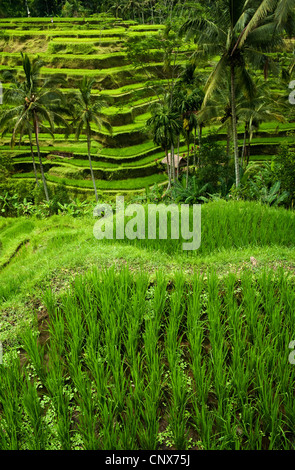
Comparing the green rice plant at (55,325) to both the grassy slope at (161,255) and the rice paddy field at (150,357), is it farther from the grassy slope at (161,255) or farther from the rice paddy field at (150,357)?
the grassy slope at (161,255)

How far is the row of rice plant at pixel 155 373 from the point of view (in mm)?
2227

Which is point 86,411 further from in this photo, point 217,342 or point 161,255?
point 161,255

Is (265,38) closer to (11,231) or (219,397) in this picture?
(11,231)

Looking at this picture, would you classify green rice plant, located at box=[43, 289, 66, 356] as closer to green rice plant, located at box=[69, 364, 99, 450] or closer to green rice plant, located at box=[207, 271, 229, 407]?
green rice plant, located at box=[69, 364, 99, 450]

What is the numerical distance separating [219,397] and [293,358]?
2.21 feet

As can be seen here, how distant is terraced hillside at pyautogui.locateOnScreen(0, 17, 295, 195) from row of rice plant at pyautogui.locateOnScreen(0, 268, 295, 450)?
1460cm

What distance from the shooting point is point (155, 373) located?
247cm

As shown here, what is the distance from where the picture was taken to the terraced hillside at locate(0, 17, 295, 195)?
62.0ft

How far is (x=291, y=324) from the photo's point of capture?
293cm

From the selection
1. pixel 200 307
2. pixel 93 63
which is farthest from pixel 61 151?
pixel 200 307

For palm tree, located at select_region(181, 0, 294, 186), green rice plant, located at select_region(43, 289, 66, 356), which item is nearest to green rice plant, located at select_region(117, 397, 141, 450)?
green rice plant, located at select_region(43, 289, 66, 356)

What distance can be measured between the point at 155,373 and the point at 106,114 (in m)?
20.6

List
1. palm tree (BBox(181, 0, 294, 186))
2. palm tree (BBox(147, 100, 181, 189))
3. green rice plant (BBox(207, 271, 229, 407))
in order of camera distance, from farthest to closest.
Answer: palm tree (BBox(147, 100, 181, 189)), palm tree (BBox(181, 0, 294, 186)), green rice plant (BBox(207, 271, 229, 407))

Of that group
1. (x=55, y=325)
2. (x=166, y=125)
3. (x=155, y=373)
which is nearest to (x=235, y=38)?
(x=166, y=125)
